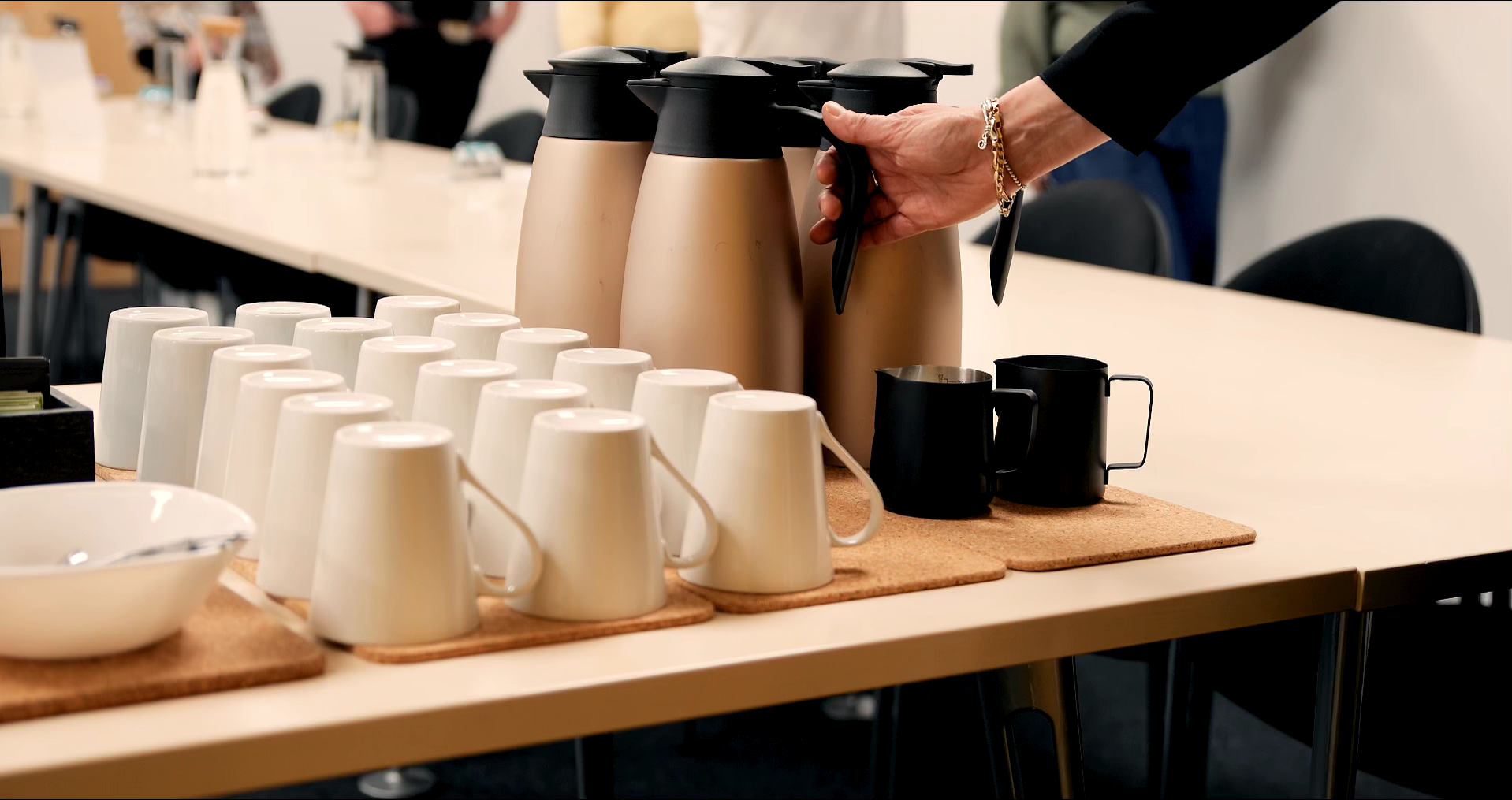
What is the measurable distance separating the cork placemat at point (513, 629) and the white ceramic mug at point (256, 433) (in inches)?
1.6

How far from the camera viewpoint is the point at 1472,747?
1.21m

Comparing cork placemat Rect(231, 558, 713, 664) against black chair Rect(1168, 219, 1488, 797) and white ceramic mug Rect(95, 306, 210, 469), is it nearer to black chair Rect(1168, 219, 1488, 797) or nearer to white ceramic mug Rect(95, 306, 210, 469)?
white ceramic mug Rect(95, 306, 210, 469)

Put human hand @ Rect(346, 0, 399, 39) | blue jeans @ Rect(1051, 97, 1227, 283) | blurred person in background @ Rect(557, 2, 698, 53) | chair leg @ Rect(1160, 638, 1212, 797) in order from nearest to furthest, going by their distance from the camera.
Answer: chair leg @ Rect(1160, 638, 1212, 797)
blurred person in background @ Rect(557, 2, 698, 53)
blue jeans @ Rect(1051, 97, 1227, 283)
human hand @ Rect(346, 0, 399, 39)

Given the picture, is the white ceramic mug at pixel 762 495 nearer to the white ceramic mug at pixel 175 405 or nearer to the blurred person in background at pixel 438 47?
the white ceramic mug at pixel 175 405

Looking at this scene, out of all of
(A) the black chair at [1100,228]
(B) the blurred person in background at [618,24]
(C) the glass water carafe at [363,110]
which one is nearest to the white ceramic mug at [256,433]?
(A) the black chair at [1100,228]

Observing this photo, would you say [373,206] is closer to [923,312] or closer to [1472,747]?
[923,312]

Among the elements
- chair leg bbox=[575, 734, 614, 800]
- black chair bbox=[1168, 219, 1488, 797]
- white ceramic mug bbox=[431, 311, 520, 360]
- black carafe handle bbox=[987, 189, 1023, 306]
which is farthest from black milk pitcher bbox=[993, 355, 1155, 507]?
chair leg bbox=[575, 734, 614, 800]

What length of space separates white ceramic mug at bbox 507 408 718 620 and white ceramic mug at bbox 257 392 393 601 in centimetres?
9

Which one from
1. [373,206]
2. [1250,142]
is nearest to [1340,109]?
[1250,142]

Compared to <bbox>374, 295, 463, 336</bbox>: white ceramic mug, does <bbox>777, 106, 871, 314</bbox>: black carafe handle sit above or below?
above

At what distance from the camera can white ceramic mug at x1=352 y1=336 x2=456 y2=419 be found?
0.83 meters

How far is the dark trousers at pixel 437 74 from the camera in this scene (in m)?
4.04

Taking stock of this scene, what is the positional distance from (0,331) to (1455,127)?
2960 mm

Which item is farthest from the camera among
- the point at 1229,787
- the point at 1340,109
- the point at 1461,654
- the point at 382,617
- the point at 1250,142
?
the point at 1250,142
